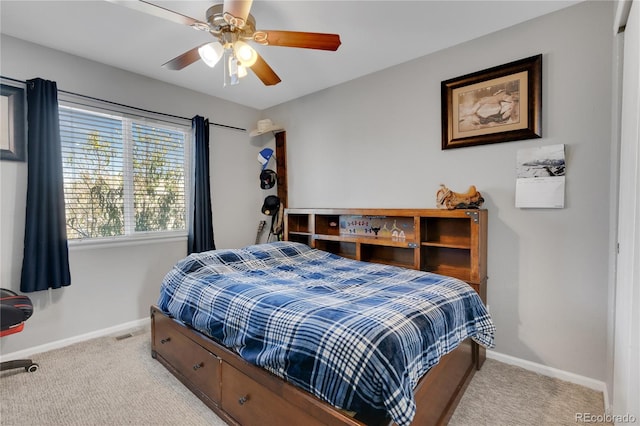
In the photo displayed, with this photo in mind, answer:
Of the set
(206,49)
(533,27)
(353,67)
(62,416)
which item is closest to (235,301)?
(62,416)

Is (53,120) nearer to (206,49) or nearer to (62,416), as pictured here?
(206,49)

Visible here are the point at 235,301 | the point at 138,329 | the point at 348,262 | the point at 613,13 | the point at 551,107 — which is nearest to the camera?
the point at 235,301

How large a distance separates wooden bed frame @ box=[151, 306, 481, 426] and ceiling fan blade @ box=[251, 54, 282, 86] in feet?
6.10

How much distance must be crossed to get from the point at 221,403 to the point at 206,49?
2.09 meters

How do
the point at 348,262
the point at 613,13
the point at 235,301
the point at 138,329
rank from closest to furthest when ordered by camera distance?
1. the point at 235,301
2. the point at 613,13
3. the point at 348,262
4. the point at 138,329

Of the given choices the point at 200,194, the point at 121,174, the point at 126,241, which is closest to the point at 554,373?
the point at 200,194

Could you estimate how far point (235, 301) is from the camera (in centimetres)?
173

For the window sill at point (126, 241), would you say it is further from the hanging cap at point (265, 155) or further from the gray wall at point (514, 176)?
the gray wall at point (514, 176)

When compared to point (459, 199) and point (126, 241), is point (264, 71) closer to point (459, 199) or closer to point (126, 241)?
point (459, 199)

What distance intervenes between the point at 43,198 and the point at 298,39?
2.39m

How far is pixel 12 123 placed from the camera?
2385mm

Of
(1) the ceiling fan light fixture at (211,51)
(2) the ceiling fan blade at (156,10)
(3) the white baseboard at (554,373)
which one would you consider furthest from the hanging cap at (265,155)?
(3) the white baseboard at (554,373)

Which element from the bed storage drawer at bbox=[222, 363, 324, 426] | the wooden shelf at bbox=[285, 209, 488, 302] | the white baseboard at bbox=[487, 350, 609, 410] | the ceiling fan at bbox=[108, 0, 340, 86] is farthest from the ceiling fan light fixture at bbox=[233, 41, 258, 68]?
the white baseboard at bbox=[487, 350, 609, 410]

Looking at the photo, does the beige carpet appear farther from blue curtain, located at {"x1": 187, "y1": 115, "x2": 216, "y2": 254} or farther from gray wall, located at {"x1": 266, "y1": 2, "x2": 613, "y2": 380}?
blue curtain, located at {"x1": 187, "y1": 115, "x2": 216, "y2": 254}
